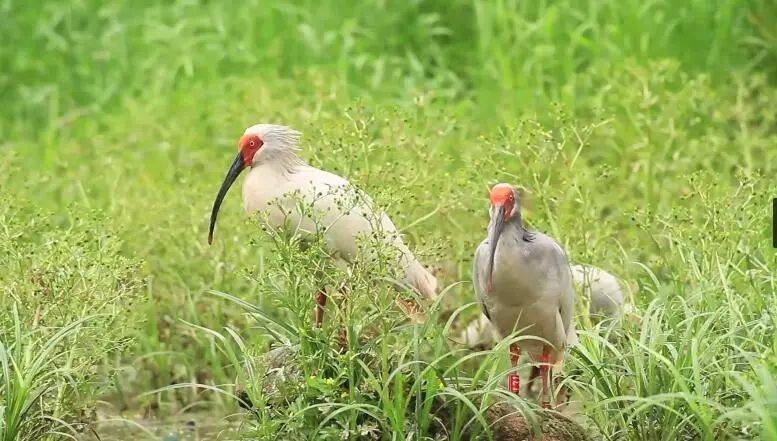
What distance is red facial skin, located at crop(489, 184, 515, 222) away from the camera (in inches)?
241

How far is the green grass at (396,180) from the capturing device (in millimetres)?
5508

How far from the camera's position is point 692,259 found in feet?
20.0

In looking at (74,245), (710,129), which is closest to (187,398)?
(74,245)

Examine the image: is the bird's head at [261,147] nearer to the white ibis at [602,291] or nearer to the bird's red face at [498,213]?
the bird's red face at [498,213]

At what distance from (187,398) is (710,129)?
11.9ft

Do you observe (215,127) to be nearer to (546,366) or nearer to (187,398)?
(187,398)

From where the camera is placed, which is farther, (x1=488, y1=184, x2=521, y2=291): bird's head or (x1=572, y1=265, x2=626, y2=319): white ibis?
(x1=572, y1=265, x2=626, y2=319): white ibis

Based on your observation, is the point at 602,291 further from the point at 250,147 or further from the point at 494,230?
the point at 250,147

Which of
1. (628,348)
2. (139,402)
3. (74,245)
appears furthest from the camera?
(139,402)

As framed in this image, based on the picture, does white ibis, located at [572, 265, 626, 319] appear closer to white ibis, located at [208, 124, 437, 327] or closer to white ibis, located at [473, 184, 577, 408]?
white ibis, located at [473, 184, 577, 408]

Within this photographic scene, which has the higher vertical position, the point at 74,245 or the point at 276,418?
the point at 74,245

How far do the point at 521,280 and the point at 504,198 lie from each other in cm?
35

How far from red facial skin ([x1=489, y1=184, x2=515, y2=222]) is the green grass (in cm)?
33

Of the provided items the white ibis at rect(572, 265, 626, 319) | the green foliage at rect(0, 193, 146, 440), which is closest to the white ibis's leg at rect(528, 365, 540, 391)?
the white ibis at rect(572, 265, 626, 319)
